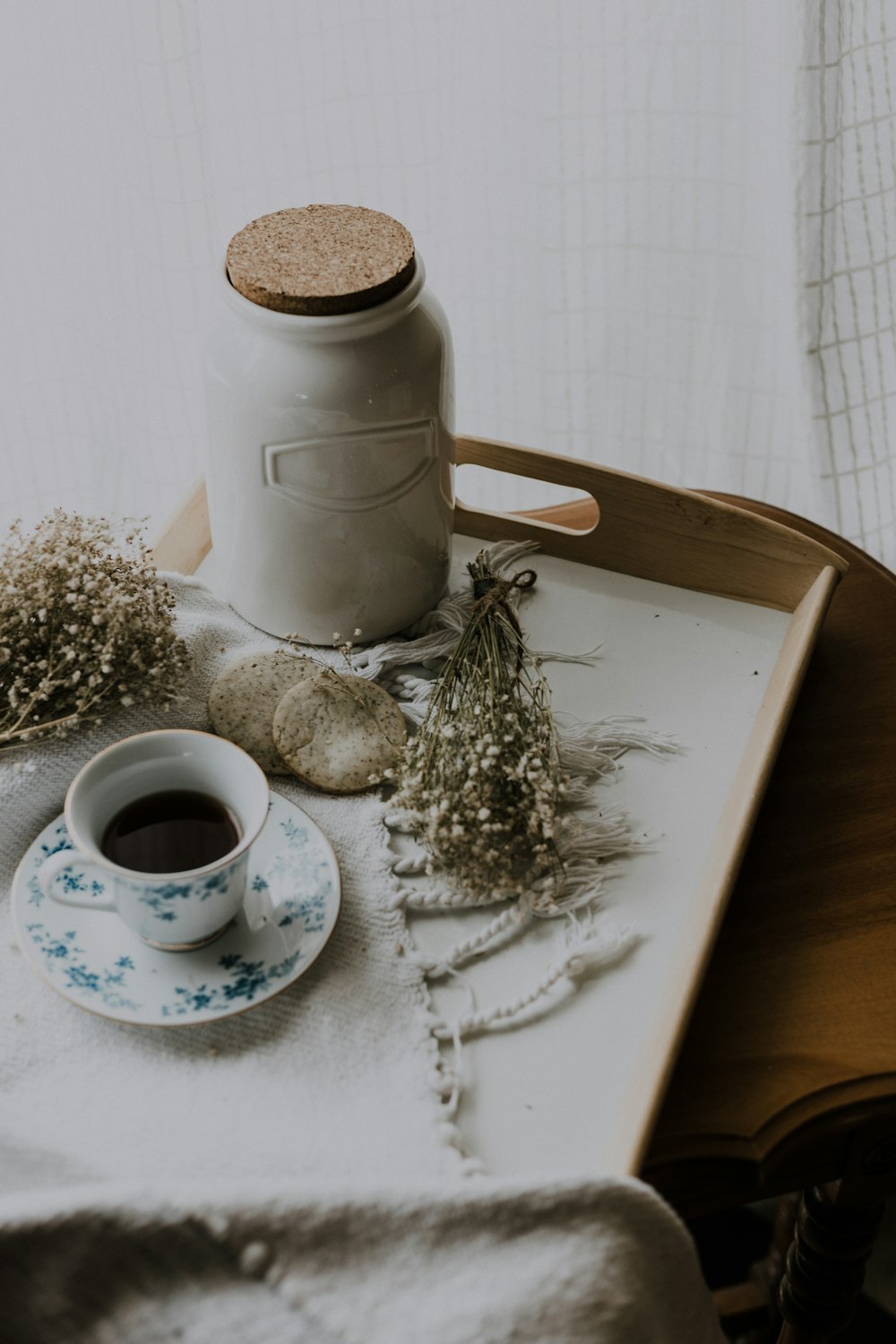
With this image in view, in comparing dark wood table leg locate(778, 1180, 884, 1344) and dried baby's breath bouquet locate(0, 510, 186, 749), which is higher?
dried baby's breath bouquet locate(0, 510, 186, 749)

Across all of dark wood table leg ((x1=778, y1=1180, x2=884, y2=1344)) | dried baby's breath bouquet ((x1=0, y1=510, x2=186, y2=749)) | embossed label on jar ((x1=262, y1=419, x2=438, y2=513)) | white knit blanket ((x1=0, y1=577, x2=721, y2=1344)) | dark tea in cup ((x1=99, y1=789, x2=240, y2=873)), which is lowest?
dark wood table leg ((x1=778, y1=1180, x2=884, y2=1344))

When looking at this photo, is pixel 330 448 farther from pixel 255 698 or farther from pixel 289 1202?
pixel 289 1202

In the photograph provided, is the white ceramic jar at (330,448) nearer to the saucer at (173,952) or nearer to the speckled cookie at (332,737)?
the speckled cookie at (332,737)

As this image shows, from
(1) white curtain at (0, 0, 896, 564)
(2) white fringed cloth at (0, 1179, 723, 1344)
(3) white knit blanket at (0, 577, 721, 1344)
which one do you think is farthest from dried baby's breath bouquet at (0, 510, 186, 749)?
(1) white curtain at (0, 0, 896, 564)

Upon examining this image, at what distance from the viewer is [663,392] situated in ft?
5.39

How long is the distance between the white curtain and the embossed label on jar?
53 centimetres

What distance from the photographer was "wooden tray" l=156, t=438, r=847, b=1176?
700mm

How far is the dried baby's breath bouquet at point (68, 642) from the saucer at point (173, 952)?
8cm

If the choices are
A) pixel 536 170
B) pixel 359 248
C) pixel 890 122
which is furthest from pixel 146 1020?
pixel 890 122

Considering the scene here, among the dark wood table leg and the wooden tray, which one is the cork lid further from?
the dark wood table leg

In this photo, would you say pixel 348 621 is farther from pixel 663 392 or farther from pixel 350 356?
pixel 663 392

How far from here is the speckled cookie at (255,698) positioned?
88 centimetres

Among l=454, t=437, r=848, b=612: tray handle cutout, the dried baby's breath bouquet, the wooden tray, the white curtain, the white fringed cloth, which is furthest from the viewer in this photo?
the white curtain

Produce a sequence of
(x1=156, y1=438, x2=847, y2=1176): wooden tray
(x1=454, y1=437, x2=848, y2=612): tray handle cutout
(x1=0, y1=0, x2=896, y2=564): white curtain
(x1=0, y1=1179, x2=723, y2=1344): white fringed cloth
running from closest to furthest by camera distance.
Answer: (x1=0, y1=1179, x2=723, y2=1344): white fringed cloth < (x1=156, y1=438, x2=847, y2=1176): wooden tray < (x1=454, y1=437, x2=848, y2=612): tray handle cutout < (x1=0, y1=0, x2=896, y2=564): white curtain
